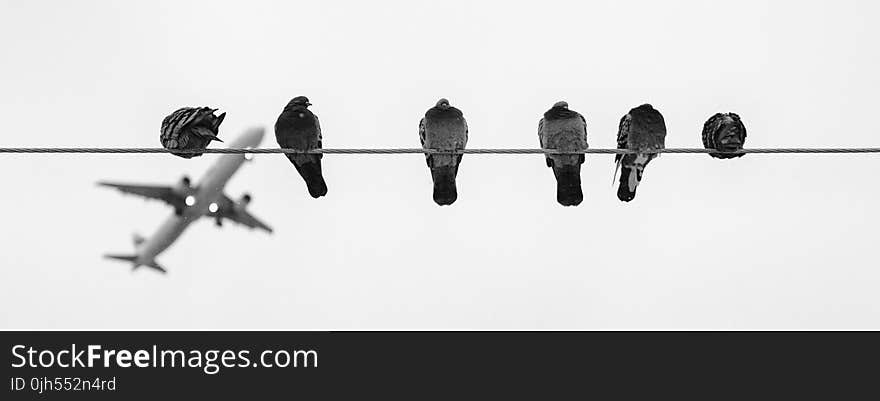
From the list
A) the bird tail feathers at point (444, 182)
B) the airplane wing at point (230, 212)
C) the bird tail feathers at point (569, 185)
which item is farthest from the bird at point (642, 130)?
the airplane wing at point (230, 212)

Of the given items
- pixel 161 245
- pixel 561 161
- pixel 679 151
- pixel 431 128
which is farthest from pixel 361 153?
pixel 161 245

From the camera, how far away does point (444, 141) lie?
455 inches

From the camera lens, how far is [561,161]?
39.4 ft

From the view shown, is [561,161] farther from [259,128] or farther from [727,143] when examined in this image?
[259,128]

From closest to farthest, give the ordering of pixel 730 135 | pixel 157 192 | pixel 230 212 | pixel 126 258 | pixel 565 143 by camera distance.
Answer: pixel 730 135
pixel 565 143
pixel 157 192
pixel 230 212
pixel 126 258

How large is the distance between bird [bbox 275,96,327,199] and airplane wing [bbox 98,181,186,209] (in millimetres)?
23169

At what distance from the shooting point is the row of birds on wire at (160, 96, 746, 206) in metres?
11.3

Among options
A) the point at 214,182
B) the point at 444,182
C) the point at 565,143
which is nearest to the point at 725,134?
the point at 565,143

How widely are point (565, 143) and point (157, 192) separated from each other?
25392 mm

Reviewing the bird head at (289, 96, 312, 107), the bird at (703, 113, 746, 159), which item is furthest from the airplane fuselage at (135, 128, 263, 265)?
the bird at (703, 113, 746, 159)

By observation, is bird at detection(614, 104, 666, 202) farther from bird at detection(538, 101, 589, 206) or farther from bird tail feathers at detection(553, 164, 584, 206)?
bird tail feathers at detection(553, 164, 584, 206)

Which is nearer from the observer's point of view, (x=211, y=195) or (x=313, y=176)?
(x=313, y=176)

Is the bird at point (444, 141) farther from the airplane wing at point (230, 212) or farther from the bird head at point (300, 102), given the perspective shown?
the airplane wing at point (230, 212)

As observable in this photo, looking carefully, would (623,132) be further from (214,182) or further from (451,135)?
(214,182)
